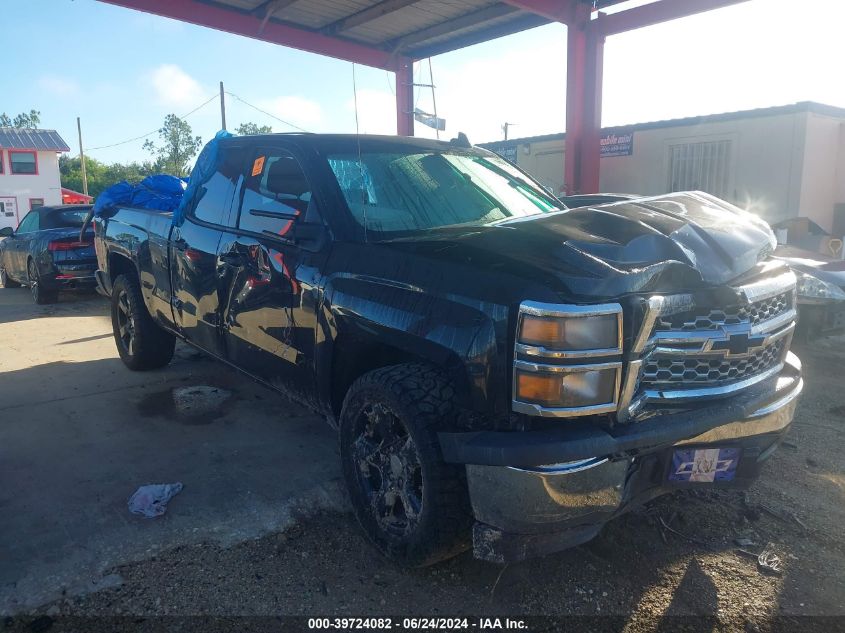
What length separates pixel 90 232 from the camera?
9.91 m

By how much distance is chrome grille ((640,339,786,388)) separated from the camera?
2.42 m

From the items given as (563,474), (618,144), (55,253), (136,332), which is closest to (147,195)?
(136,332)

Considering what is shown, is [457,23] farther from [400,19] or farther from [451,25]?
[400,19]

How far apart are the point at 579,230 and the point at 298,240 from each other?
1387 mm

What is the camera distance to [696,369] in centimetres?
251

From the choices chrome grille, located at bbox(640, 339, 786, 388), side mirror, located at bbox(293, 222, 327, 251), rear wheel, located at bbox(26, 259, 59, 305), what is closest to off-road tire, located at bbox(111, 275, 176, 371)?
side mirror, located at bbox(293, 222, 327, 251)

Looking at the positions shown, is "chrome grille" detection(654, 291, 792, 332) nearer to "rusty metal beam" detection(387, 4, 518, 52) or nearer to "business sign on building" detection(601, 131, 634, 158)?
"rusty metal beam" detection(387, 4, 518, 52)

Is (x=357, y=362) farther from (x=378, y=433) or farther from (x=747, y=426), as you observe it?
(x=747, y=426)

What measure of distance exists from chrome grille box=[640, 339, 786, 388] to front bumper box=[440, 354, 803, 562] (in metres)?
0.12

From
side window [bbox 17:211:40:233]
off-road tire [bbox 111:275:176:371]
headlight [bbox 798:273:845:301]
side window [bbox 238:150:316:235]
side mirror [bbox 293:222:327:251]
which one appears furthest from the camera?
side window [bbox 17:211:40:233]

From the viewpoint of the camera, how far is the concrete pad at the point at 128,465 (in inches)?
116

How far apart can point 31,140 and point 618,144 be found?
38988mm

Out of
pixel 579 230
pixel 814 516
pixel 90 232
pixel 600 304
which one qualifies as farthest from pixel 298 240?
pixel 90 232

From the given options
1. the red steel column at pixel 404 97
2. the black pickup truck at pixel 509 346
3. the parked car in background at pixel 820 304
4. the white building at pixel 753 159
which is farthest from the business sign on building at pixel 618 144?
the black pickup truck at pixel 509 346
